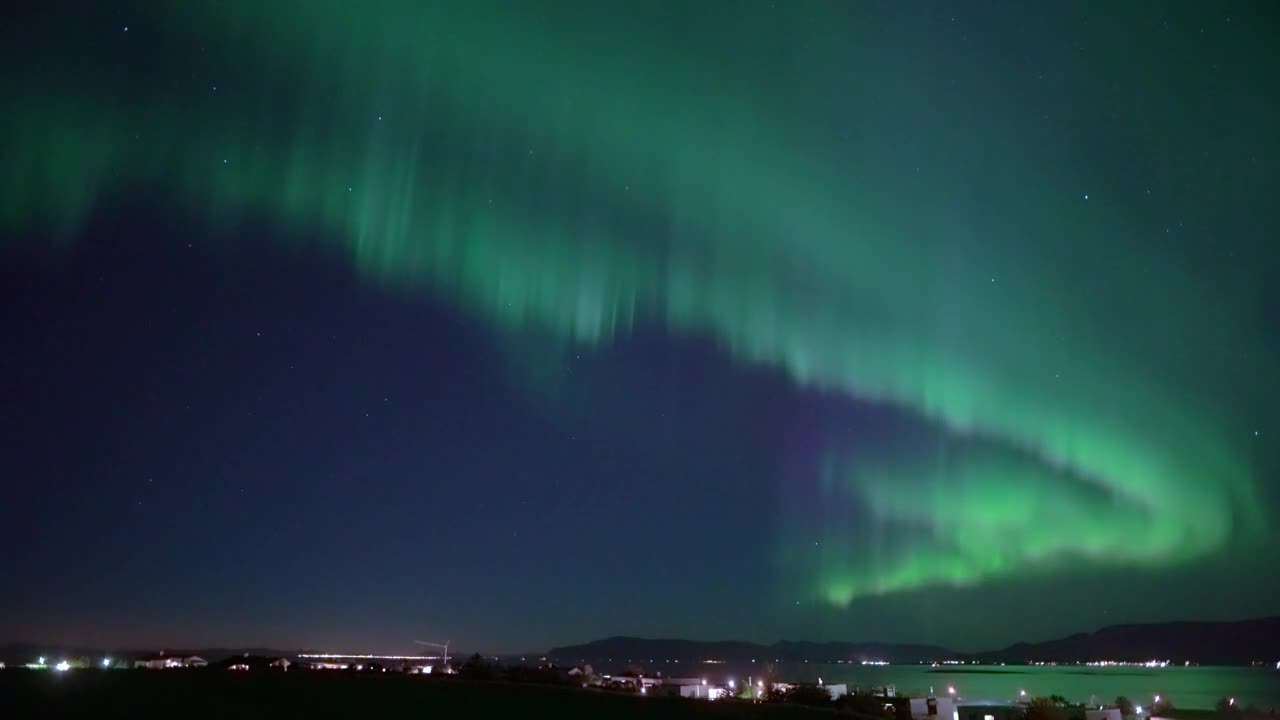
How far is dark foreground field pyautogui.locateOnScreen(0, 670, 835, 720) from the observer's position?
25.3 meters

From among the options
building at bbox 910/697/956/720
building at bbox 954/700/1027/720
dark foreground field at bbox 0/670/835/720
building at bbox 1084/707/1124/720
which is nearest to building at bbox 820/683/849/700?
building at bbox 910/697/956/720

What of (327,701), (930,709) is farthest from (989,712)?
(327,701)

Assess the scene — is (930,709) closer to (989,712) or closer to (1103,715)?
(989,712)

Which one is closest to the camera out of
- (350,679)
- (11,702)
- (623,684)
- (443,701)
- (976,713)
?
(11,702)

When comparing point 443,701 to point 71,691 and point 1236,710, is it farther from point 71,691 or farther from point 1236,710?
point 1236,710

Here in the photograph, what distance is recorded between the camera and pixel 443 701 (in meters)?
31.7

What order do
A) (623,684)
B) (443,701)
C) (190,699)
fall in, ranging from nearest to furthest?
1. (190,699)
2. (443,701)
3. (623,684)

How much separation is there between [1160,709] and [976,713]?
11.1 metres

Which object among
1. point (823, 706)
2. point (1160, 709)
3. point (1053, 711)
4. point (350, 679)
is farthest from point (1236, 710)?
point (350, 679)

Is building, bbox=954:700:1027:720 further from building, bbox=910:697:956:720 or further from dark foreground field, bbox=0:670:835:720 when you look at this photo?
dark foreground field, bbox=0:670:835:720

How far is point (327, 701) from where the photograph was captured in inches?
1170

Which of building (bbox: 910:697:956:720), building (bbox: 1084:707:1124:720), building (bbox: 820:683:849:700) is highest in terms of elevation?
building (bbox: 1084:707:1124:720)

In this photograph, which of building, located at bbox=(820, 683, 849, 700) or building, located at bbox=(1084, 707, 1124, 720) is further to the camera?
building, located at bbox=(820, 683, 849, 700)

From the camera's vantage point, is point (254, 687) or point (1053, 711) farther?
point (254, 687)
